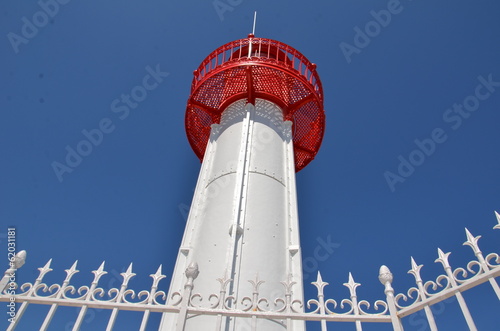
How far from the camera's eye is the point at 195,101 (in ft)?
34.7

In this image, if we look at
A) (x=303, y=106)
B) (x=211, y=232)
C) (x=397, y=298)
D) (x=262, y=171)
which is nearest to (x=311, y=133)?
(x=303, y=106)

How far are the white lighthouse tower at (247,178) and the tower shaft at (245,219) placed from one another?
0.07ft

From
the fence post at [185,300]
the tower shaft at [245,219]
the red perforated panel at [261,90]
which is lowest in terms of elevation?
the fence post at [185,300]

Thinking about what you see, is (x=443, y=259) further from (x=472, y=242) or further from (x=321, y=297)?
(x=321, y=297)

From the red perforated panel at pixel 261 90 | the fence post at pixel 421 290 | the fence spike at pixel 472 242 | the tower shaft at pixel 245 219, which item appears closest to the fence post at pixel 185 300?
the tower shaft at pixel 245 219

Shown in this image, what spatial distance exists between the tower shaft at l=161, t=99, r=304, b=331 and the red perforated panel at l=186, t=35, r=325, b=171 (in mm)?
902

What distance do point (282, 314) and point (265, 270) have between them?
2.67m

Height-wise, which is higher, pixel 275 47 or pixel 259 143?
pixel 275 47

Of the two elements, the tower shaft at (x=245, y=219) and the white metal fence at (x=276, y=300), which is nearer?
the white metal fence at (x=276, y=300)

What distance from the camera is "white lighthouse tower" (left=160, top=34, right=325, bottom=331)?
18.7ft

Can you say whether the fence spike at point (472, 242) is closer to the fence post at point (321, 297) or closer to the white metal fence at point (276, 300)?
the white metal fence at point (276, 300)

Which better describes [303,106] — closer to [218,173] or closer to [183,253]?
[218,173]

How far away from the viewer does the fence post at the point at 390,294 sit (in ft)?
10.6

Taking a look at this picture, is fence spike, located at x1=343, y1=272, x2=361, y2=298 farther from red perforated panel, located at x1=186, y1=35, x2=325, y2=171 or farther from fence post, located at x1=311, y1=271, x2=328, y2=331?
red perforated panel, located at x1=186, y1=35, x2=325, y2=171
